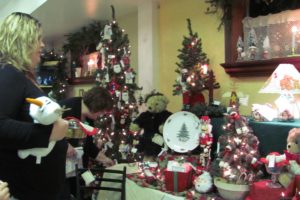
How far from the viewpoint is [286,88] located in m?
2.04

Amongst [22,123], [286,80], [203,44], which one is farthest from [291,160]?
[203,44]

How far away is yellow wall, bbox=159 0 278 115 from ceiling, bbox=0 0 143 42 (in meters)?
0.51

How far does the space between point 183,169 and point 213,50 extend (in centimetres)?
149

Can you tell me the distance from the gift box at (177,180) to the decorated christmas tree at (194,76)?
913mm

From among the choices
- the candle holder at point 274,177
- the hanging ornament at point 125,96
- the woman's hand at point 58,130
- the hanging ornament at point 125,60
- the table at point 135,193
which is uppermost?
the hanging ornament at point 125,60

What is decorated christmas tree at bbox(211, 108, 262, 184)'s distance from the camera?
1.75 meters

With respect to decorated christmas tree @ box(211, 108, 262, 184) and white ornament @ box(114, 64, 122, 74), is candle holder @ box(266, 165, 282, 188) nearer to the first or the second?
decorated christmas tree @ box(211, 108, 262, 184)

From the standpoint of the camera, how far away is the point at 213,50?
310 centimetres

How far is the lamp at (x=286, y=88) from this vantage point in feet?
6.66

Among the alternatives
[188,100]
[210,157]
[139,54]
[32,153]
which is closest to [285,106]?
[210,157]

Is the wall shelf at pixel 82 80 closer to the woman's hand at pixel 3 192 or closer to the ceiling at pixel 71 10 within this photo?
the ceiling at pixel 71 10

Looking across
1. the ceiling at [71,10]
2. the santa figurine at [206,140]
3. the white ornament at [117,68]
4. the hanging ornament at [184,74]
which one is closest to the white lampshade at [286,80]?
the santa figurine at [206,140]

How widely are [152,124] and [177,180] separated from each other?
1049mm

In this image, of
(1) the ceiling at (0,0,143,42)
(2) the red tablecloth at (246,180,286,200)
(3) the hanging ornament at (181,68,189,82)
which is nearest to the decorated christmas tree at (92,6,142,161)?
(1) the ceiling at (0,0,143,42)
